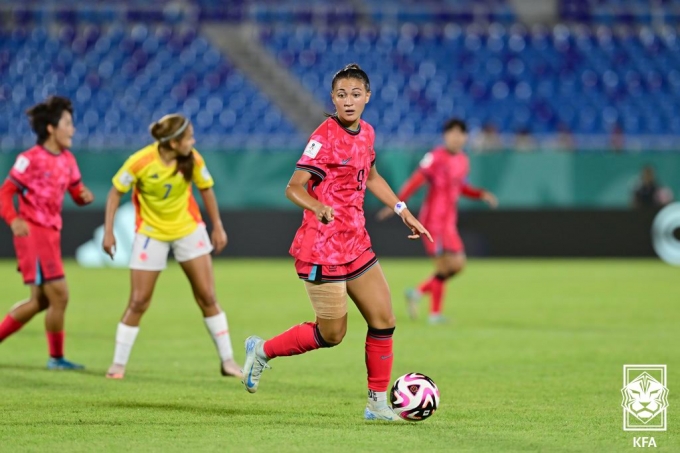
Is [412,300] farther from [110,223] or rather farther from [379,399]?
[379,399]

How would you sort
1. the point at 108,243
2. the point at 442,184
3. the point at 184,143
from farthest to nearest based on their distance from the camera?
the point at 442,184, the point at 184,143, the point at 108,243

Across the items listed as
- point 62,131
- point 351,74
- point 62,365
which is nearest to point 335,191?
point 351,74

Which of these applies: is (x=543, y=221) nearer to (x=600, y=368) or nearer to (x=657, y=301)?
(x=657, y=301)

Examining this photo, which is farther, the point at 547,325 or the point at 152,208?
the point at 547,325

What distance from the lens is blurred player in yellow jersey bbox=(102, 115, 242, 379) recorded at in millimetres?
9000

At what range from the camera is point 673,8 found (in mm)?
30422

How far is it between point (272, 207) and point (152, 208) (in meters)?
15.0

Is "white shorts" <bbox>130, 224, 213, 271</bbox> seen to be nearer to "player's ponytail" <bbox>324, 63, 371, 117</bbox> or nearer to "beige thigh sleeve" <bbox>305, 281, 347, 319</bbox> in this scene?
"beige thigh sleeve" <bbox>305, 281, 347, 319</bbox>

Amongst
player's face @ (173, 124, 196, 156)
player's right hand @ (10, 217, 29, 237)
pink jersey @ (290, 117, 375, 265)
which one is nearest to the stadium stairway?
player's right hand @ (10, 217, 29, 237)

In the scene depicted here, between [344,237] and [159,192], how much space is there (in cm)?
256

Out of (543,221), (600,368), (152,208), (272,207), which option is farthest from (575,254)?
(152,208)

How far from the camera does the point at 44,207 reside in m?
9.70

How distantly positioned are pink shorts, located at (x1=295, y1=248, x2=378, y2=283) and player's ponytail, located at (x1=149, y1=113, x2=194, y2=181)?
2304mm

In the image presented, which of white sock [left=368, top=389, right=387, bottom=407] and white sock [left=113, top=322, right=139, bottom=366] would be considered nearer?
white sock [left=368, top=389, right=387, bottom=407]
